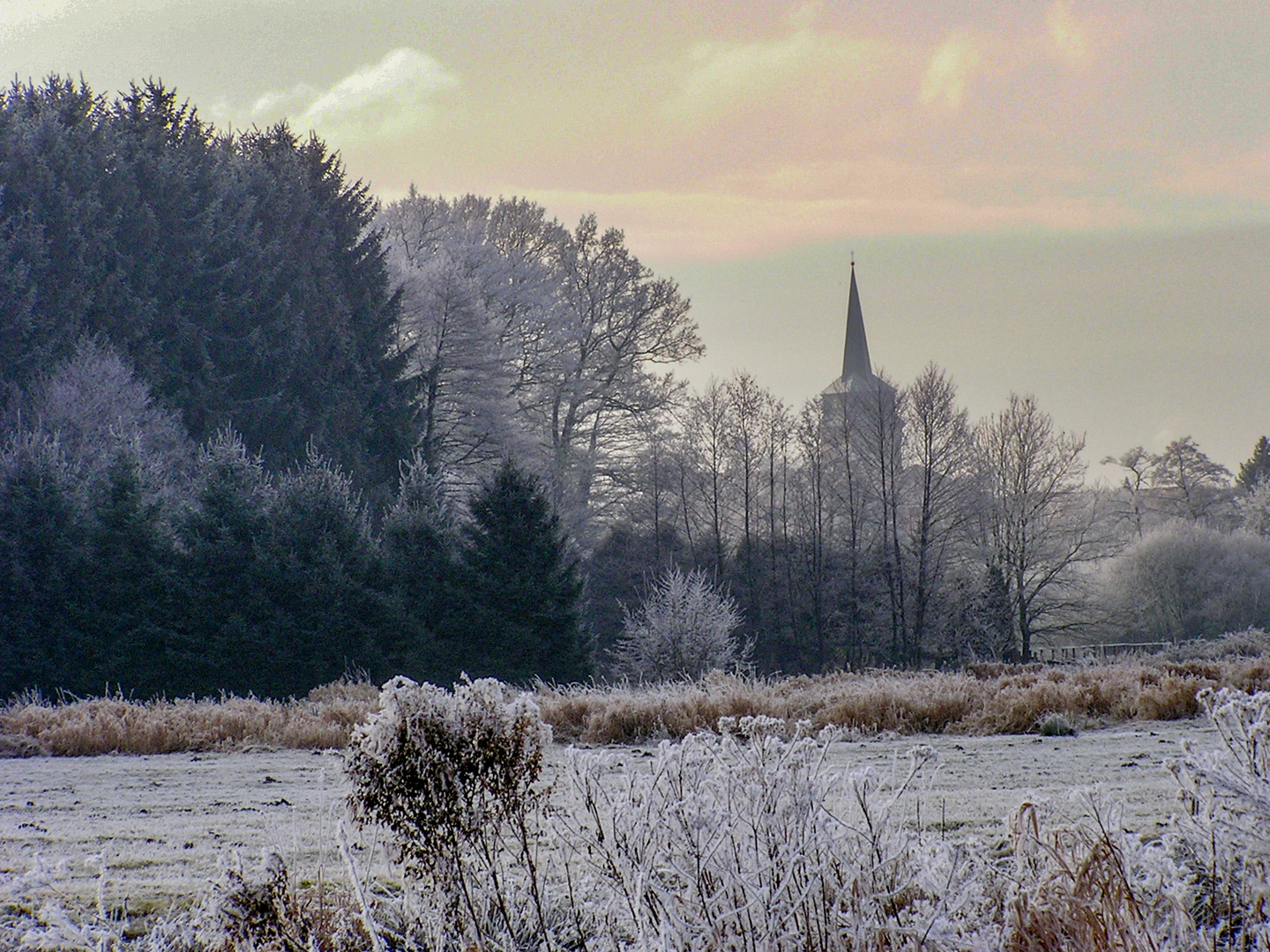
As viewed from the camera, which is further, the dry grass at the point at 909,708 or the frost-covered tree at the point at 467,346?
the frost-covered tree at the point at 467,346

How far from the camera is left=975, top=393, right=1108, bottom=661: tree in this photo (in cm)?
3988

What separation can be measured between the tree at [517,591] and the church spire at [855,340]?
139ft

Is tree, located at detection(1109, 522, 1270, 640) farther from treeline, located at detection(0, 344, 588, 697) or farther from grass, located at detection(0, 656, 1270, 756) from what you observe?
grass, located at detection(0, 656, 1270, 756)

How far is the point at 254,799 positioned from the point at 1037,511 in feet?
123

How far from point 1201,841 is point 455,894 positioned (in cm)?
258

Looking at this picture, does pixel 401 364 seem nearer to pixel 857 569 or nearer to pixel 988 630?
pixel 857 569

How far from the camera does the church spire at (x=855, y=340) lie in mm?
65562

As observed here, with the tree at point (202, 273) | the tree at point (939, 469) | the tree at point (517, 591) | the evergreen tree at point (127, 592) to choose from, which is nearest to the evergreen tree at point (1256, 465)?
the tree at point (939, 469)

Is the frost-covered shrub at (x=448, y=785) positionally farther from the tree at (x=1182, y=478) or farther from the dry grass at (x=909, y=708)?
the tree at (x=1182, y=478)

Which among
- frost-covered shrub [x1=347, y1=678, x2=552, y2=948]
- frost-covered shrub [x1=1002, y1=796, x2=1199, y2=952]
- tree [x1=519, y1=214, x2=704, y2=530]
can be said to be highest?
tree [x1=519, y1=214, x2=704, y2=530]

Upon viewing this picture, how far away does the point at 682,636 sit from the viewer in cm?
3039

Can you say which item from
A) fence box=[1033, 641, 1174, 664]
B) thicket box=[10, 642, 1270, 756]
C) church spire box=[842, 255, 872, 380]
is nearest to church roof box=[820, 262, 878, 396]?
church spire box=[842, 255, 872, 380]

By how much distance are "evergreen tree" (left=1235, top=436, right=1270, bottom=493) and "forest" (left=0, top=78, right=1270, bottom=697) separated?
144 ft

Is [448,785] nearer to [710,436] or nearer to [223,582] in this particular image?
[223,582]
